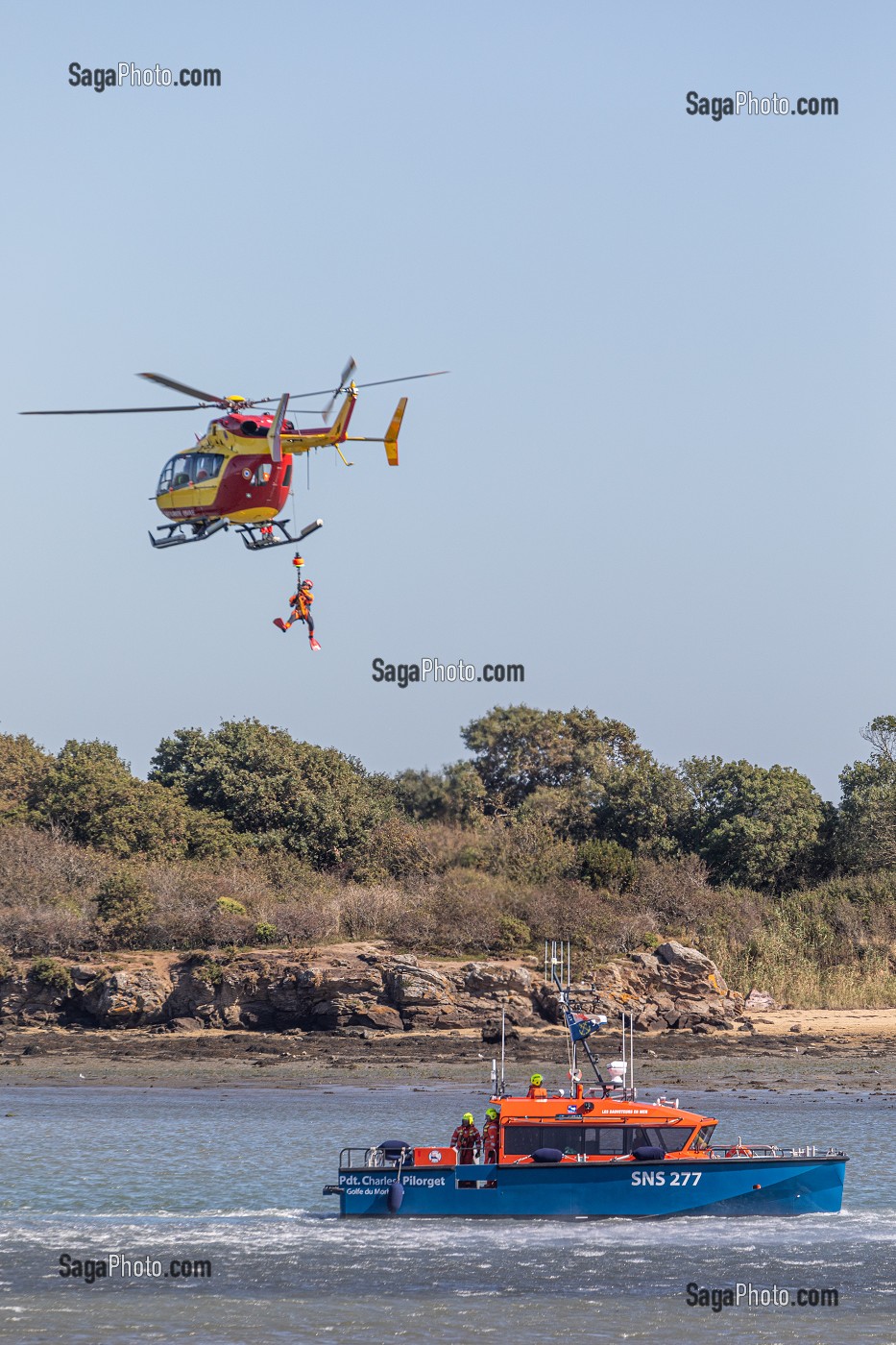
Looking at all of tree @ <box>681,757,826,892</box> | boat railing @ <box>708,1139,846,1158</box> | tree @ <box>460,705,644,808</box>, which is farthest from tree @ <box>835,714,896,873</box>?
boat railing @ <box>708,1139,846,1158</box>

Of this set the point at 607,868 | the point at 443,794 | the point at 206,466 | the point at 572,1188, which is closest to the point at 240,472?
the point at 206,466

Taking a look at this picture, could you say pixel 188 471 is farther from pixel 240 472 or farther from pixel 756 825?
pixel 756 825

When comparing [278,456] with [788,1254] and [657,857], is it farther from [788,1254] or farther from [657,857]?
[657,857]

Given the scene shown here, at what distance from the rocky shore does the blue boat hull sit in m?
26.6

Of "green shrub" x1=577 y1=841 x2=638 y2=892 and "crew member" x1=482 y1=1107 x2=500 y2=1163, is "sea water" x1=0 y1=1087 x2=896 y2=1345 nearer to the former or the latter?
"crew member" x1=482 y1=1107 x2=500 y2=1163

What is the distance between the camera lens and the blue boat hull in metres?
30.8

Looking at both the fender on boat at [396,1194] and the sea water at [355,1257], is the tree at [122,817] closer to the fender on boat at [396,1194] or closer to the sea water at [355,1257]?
the sea water at [355,1257]

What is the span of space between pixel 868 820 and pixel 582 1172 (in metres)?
45.1

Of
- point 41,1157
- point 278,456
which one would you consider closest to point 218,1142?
point 41,1157

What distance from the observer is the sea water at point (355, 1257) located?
25016 mm

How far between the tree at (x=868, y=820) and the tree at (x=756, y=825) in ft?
3.79

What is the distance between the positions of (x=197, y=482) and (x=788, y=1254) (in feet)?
64.0

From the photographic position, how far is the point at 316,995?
192 feet

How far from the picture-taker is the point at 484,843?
7356 centimetres
